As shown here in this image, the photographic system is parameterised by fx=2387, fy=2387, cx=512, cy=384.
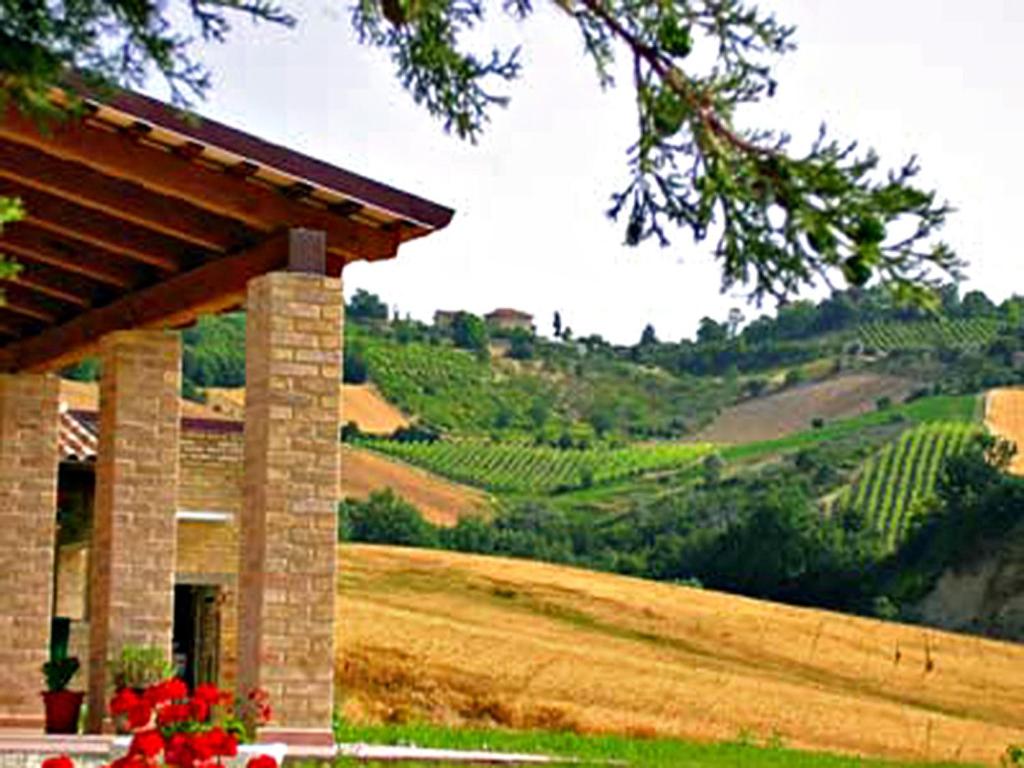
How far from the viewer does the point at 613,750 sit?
70.6 feet

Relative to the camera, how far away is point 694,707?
1359 inches

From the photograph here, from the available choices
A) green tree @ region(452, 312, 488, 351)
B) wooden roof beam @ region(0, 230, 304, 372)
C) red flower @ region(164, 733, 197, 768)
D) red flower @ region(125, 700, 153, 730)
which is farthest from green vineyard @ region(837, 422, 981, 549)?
red flower @ region(164, 733, 197, 768)

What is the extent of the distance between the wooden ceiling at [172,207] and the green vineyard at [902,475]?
43.8 m

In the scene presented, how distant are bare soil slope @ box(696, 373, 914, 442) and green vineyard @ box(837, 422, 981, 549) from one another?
8.94 meters

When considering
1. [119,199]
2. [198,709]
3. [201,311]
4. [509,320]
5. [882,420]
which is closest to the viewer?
[198,709]

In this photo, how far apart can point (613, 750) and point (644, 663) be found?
15.4 meters

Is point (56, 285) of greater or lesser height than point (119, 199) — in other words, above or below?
below

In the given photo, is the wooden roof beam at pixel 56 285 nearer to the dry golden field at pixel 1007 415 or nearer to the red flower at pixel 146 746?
the red flower at pixel 146 746

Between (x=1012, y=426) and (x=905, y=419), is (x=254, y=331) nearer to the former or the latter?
(x=1012, y=426)

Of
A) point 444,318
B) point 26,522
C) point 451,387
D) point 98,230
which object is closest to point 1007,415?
point 451,387

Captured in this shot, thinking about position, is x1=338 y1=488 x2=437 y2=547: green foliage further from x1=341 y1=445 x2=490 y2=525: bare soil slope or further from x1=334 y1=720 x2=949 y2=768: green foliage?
x1=334 y1=720 x2=949 y2=768: green foliage

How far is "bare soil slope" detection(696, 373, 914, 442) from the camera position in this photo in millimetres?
80375

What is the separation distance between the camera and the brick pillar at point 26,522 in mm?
18672

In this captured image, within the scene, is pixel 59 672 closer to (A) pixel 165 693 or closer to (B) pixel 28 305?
(B) pixel 28 305
